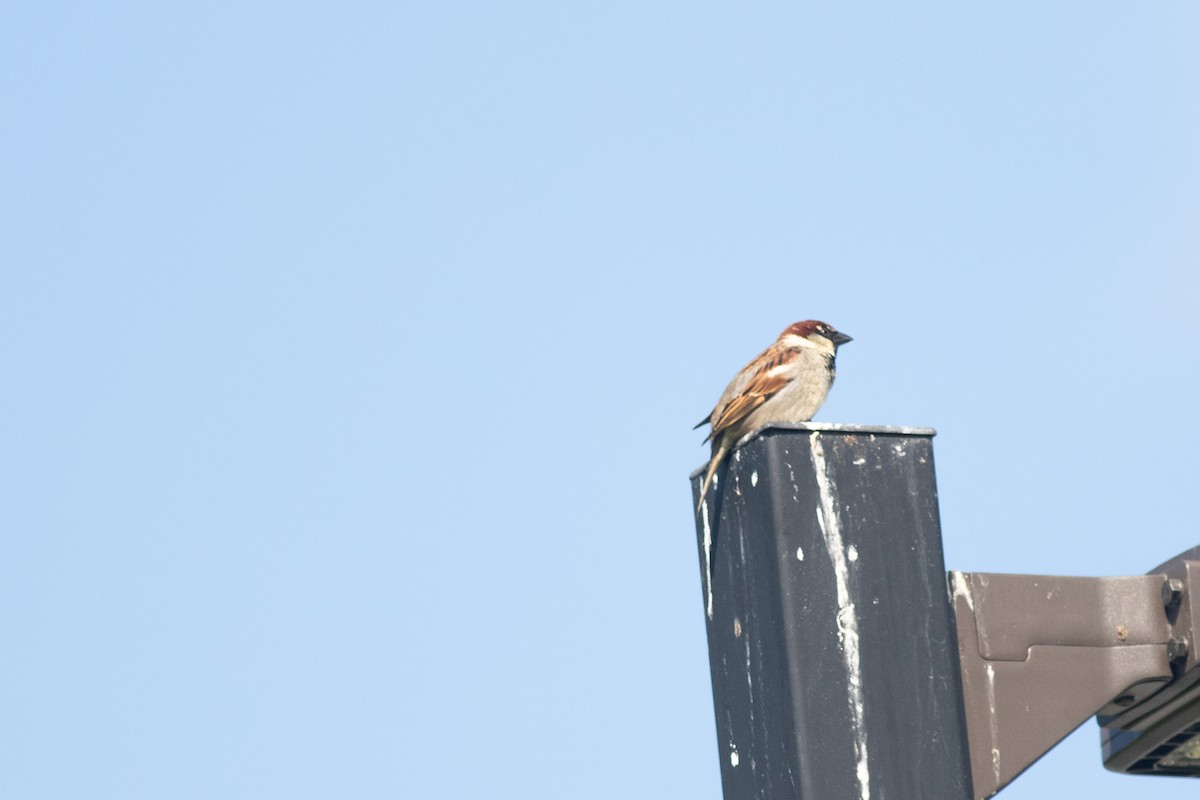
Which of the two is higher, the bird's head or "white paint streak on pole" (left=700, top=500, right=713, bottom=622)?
the bird's head

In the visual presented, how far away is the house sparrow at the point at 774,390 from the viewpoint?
422 cm

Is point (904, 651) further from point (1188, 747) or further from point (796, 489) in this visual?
point (1188, 747)

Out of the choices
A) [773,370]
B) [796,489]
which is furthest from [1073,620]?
[773,370]

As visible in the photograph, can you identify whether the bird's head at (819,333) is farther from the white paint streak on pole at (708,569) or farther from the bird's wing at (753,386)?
the white paint streak on pole at (708,569)

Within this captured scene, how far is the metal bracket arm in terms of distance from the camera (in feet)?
7.27

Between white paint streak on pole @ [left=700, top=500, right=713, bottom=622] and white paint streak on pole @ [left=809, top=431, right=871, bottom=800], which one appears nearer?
white paint streak on pole @ [left=809, top=431, right=871, bottom=800]

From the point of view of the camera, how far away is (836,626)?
6.96 ft

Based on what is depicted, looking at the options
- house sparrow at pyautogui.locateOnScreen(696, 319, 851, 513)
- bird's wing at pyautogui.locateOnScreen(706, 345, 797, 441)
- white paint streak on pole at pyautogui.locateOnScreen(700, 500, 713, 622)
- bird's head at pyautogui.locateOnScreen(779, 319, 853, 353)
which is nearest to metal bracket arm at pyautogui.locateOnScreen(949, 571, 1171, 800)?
white paint streak on pole at pyautogui.locateOnScreen(700, 500, 713, 622)

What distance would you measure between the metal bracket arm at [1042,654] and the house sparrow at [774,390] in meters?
1.72

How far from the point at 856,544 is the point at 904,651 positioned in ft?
0.52

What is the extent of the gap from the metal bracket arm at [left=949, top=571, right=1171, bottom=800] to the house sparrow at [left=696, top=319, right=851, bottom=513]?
1.72 meters

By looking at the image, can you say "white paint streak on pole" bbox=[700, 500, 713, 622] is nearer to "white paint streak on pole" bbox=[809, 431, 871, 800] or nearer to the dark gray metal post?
the dark gray metal post

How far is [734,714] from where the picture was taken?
2254mm

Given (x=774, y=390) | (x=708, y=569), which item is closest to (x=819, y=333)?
(x=774, y=390)
